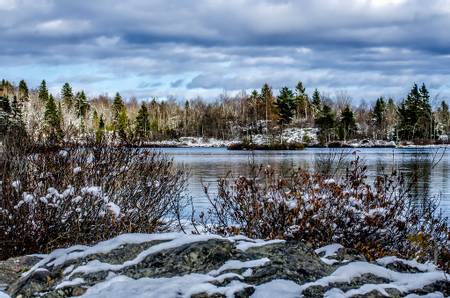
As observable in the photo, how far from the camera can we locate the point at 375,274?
530cm

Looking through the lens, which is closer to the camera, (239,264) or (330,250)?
(239,264)

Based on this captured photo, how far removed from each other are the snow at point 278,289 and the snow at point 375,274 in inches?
3.7

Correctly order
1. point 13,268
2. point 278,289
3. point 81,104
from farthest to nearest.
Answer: point 81,104 < point 13,268 < point 278,289

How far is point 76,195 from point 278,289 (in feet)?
15.5

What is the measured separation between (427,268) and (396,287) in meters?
1.00

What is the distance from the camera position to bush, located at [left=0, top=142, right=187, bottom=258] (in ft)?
27.4

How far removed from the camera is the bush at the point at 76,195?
8.35m

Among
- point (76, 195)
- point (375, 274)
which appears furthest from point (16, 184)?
point (375, 274)

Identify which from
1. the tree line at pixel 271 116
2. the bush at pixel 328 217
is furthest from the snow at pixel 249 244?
the tree line at pixel 271 116

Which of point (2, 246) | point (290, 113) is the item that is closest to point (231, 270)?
point (2, 246)

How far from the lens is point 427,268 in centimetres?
591

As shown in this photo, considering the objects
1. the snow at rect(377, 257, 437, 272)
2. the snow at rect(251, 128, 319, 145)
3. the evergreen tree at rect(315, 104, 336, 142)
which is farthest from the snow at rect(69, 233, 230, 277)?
the evergreen tree at rect(315, 104, 336, 142)

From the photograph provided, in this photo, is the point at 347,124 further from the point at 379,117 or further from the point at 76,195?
the point at 76,195

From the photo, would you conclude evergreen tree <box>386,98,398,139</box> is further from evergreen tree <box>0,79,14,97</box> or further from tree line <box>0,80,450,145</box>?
evergreen tree <box>0,79,14,97</box>
